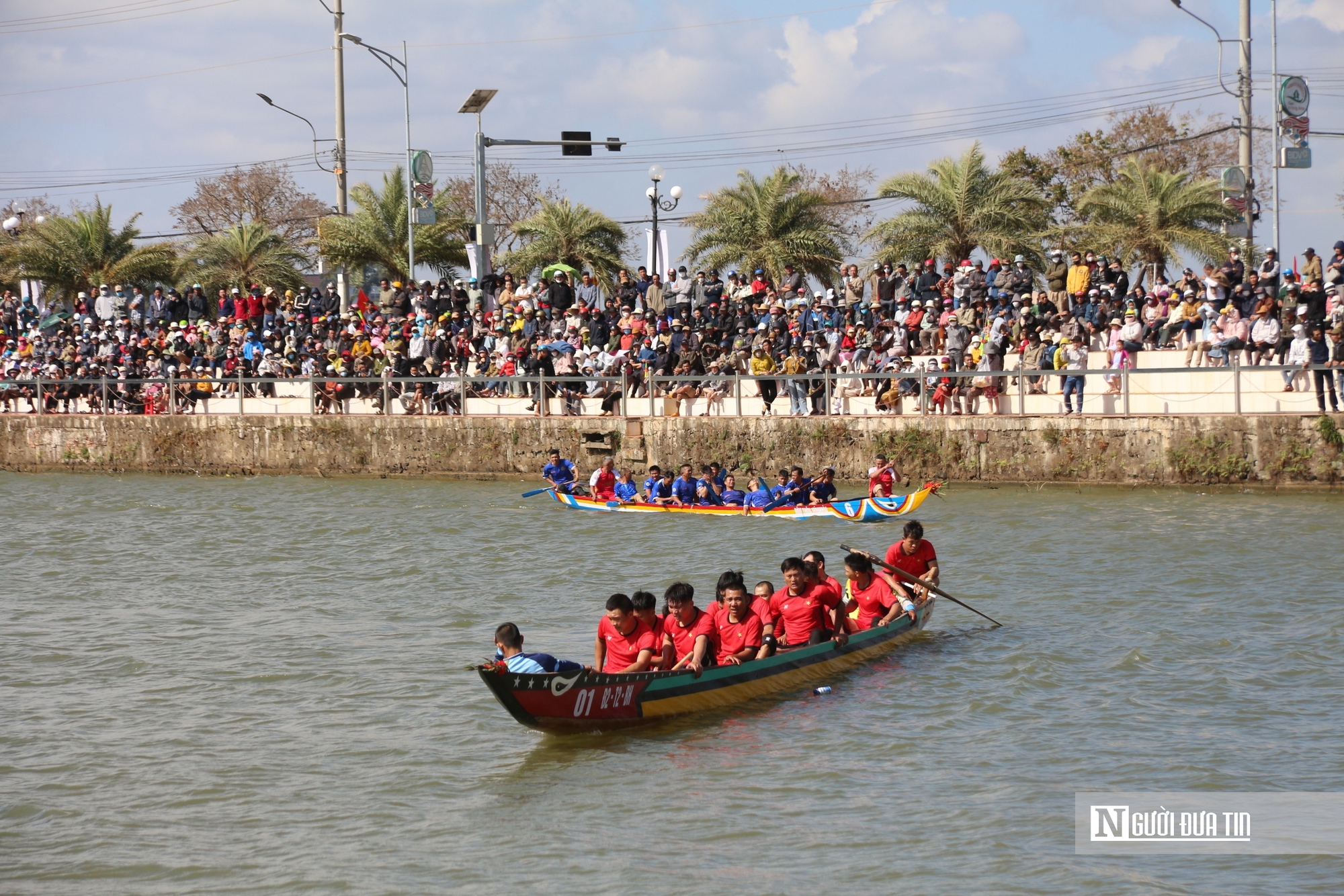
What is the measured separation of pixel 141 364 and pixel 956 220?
2106 centimetres

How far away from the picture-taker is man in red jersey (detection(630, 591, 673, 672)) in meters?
11.7

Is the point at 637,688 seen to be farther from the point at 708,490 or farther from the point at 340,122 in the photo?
the point at 340,122

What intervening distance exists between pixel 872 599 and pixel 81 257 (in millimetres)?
35891

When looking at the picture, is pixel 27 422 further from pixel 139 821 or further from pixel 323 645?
pixel 139 821

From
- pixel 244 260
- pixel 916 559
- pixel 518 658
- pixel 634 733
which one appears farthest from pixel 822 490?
pixel 244 260

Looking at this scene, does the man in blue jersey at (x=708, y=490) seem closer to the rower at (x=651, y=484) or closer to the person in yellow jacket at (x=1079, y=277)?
the rower at (x=651, y=484)

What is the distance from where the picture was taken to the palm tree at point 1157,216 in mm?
30219

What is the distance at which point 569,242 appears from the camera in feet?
127

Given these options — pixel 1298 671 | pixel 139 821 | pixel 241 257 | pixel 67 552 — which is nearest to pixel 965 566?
pixel 1298 671

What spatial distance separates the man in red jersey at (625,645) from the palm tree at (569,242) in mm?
27109

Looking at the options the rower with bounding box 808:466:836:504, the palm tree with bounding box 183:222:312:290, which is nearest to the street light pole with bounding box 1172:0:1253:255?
the rower with bounding box 808:466:836:504

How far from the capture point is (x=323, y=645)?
15281 mm

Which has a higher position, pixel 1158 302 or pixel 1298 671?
pixel 1158 302

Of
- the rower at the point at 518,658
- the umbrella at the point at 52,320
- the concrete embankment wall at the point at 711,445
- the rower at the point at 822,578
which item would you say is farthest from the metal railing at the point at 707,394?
the rower at the point at 518,658
